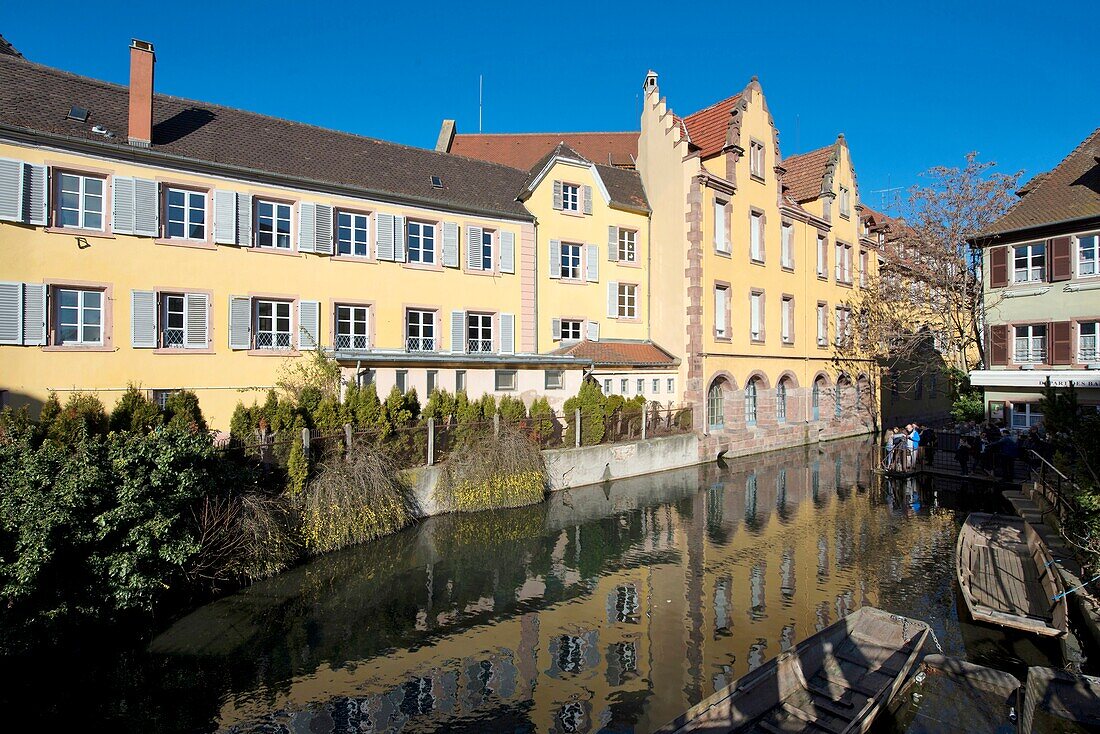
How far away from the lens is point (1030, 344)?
25453 mm

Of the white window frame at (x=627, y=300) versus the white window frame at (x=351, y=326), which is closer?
the white window frame at (x=351, y=326)

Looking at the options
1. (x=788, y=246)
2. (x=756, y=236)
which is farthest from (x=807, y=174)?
(x=756, y=236)

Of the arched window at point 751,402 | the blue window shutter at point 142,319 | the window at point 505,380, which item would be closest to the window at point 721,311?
the arched window at point 751,402

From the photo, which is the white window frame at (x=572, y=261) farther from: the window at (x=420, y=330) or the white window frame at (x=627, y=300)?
the window at (x=420, y=330)

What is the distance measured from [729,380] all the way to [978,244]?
1160cm

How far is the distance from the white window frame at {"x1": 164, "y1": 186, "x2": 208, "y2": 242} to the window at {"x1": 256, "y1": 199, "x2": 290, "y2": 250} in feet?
4.81

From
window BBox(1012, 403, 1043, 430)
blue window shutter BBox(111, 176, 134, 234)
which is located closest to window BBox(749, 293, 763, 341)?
window BBox(1012, 403, 1043, 430)

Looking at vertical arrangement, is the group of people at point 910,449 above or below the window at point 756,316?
below

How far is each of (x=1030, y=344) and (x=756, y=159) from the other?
1347cm

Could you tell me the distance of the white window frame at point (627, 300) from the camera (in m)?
28.3

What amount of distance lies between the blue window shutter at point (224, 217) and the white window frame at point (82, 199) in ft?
8.63

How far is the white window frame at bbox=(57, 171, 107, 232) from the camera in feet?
55.3

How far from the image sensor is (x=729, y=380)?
28516mm

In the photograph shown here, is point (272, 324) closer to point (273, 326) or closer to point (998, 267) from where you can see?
point (273, 326)
